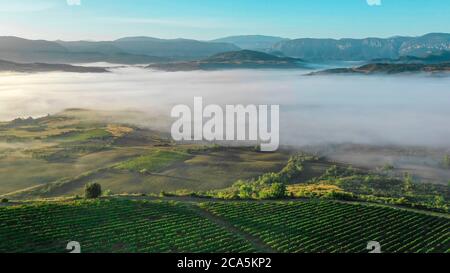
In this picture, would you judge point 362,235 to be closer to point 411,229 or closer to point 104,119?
point 411,229

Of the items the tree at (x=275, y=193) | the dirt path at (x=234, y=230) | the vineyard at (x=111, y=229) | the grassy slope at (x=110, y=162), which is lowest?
the grassy slope at (x=110, y=162)

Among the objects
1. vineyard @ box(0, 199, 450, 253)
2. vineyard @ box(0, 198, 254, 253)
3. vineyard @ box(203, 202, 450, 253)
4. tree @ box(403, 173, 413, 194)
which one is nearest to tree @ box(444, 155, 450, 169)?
tree @ box(403, 173, 413, 194)

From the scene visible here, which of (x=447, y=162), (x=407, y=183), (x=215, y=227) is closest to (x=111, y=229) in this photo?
(x=215, y=227)

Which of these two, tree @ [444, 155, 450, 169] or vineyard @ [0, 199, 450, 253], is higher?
vineyard @ [0, 199, 450, 253]

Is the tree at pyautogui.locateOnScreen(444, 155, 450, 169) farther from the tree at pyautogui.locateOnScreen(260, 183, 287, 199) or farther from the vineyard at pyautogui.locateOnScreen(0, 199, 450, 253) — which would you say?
the tree at pyautogui.locateOnScreen(260, 183, 287, 199)

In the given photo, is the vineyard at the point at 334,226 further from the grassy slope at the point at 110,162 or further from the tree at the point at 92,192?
the grassy slope at the point at 110,162

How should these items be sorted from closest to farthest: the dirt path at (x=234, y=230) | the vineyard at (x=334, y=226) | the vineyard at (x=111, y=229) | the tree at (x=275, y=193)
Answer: the vineyard at (x=111, y=229), the dirt path at (x=234, y=230), the vineyard at (x=334, y=226), the tree at (x=275, y=193)

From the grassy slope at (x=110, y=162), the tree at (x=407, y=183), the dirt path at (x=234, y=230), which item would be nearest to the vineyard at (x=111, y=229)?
the dirt path at (x=234, y=230)

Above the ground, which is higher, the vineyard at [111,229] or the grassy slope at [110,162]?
the vineyard at [111,229]

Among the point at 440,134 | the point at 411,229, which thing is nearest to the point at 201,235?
the point at 411,229
